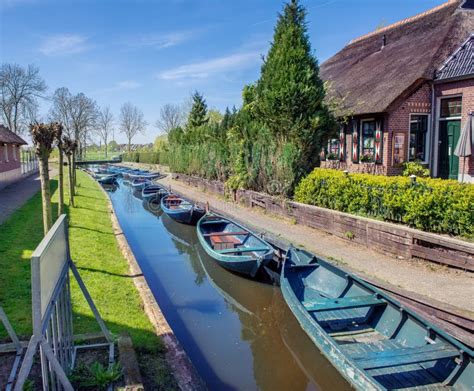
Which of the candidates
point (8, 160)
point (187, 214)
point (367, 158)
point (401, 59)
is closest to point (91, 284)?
point (187, 214)

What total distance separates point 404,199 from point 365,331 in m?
4.34

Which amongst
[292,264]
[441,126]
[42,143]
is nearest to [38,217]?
[42,143]

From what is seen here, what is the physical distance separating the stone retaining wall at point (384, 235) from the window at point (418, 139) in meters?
6.82

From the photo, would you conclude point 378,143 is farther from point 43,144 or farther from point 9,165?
point 9,165

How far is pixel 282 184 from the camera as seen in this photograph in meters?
14.5

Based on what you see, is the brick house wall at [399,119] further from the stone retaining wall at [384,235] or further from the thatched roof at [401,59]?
the stone retaining wall at [384,235]

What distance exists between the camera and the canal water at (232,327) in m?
5.67

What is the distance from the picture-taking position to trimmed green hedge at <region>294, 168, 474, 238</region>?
317 inches

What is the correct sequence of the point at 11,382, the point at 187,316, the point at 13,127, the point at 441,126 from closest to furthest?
the point at 11,382
the point at 187,316
the point at 441,126
the point at 13,127

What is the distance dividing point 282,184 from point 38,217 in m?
8.81

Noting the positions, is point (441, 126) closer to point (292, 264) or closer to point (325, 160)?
point (325, 160)

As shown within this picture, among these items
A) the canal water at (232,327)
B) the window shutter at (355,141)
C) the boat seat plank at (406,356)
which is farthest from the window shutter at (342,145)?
the boat seat plank at (406,356)

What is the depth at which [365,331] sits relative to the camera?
5871 mm

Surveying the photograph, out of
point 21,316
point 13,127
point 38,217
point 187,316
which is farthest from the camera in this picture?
point 13,127
